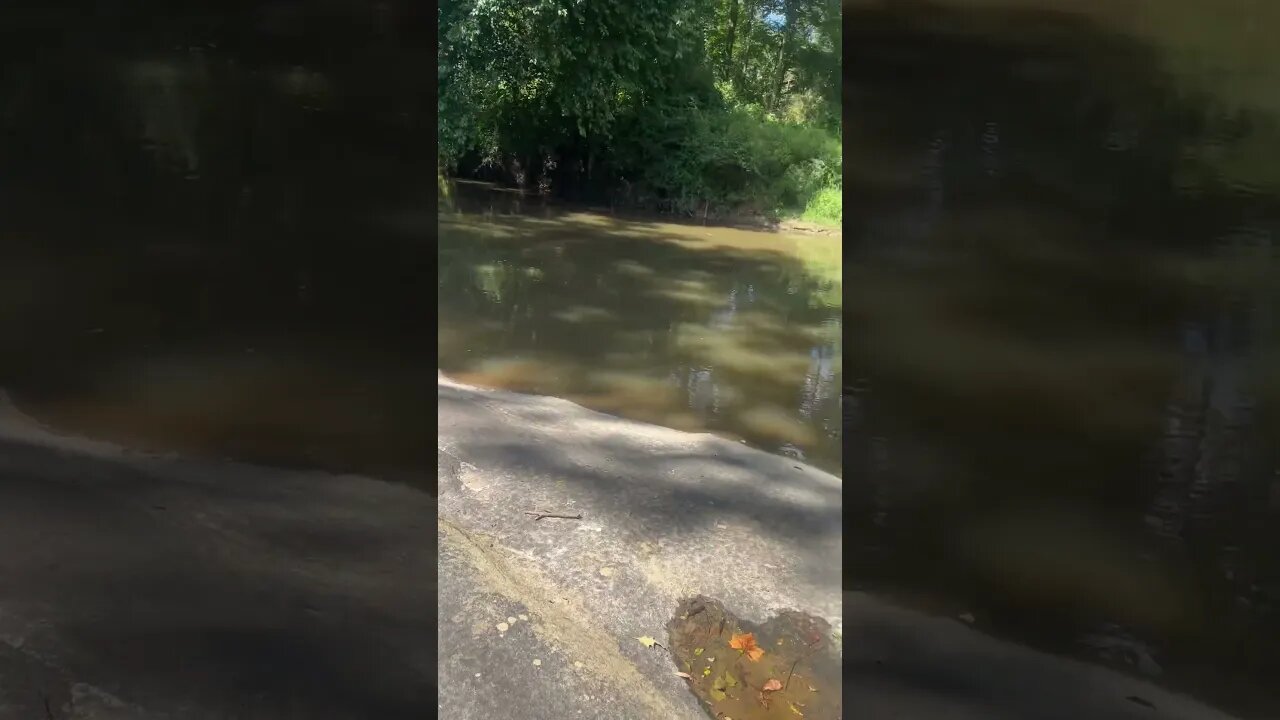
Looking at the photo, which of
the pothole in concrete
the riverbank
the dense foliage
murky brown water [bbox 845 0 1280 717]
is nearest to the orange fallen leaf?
the pothole in concrete

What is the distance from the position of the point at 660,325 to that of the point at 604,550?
6178 millimetres

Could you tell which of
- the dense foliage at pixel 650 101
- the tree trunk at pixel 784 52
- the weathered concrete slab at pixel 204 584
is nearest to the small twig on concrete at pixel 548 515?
the weathered concrete slab at pixel 204 584

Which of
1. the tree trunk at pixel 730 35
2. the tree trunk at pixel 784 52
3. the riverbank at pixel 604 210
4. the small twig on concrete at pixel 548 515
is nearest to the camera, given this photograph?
the small twig on concrete at pixel 548 515

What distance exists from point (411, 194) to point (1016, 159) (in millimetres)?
767

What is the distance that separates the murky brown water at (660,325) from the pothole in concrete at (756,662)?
2.43m

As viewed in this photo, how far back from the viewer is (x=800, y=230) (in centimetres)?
1877

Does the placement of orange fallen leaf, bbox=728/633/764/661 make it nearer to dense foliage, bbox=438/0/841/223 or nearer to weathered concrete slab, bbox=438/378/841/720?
weathered concrete slab, bbox=438/378/841/720

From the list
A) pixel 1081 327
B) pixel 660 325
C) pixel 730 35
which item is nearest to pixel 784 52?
pixel 730 35

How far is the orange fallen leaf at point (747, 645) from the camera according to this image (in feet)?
12.0

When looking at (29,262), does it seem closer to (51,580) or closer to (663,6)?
(51,580)

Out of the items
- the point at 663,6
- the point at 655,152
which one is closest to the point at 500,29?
the point at 663,6

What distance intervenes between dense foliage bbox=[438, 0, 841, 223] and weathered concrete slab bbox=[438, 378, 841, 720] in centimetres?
1137

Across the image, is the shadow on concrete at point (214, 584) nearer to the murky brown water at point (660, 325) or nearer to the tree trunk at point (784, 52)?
the murky brown water at point (660, 325)

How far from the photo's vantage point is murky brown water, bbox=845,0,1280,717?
1007 millimetres
